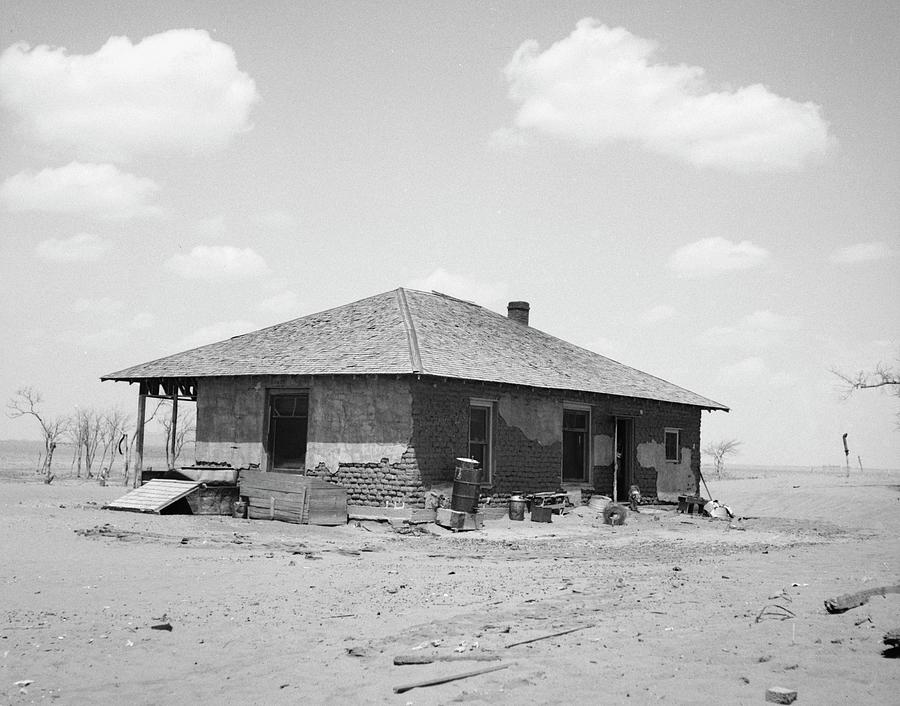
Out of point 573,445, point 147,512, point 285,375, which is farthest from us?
point 573,445

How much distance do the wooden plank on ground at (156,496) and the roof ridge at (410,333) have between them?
4813mm

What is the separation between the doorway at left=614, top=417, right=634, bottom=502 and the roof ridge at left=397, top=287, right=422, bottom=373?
5.99 meters

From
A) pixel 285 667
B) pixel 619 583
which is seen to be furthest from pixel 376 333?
pixel 285 667

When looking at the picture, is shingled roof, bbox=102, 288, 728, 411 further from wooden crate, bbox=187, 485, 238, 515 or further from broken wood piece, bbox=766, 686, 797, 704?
broken wood piece, bbox=766, 686, 797, 704

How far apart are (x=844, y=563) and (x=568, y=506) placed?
29.6ft


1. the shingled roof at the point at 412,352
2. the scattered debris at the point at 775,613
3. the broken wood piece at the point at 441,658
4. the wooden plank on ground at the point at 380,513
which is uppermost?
the shingled roof at the point at 412,352

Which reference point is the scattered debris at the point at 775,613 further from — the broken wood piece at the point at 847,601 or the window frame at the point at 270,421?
the window frame at the point at 270,421

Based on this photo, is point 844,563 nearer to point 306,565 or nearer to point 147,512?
point 306,565

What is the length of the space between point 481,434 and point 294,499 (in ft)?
15.2

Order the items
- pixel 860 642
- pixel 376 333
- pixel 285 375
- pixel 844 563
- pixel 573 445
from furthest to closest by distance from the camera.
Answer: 1. pixel 573 445
2. pixel 376 333
3. pixel 285 375
4. pixel 844 563
5. pixel 860 642

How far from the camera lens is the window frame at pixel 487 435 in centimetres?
1847

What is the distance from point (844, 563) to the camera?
1114 cm

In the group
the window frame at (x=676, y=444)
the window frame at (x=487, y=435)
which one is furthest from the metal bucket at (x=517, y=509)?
the window frame at (x=676, y=444)

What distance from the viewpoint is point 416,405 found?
17125 millimetres
